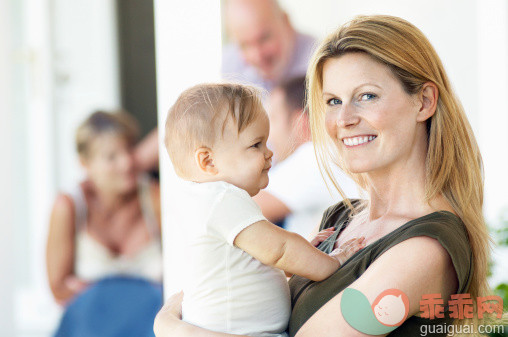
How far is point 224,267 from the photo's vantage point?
1295 mm

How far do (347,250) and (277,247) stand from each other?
0.21 meters

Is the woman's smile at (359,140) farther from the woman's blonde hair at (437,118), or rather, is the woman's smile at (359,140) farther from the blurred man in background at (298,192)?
the blurred man in background at (298,192)

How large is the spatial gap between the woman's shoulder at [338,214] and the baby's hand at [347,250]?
8.3 inches

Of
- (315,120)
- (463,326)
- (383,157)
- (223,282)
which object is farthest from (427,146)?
(223,282)

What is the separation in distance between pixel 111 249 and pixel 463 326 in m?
2.67

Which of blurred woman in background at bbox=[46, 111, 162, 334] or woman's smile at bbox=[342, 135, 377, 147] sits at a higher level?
woman's smile at bbox=[342, 135, 377, 147]

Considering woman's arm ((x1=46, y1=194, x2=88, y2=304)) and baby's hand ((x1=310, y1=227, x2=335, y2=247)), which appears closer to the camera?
baby's hand ((x1=310, y1=227, x2=335, y2=247))

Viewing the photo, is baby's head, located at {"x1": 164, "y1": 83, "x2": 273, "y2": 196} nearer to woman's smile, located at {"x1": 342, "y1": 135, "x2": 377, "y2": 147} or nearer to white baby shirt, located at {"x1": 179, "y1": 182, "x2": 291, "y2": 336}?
white baby shirt, located at {"x1": 179, "y1": 182, "x2": 291, "y2": 336}

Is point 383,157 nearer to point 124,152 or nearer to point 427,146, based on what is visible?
point 427,146

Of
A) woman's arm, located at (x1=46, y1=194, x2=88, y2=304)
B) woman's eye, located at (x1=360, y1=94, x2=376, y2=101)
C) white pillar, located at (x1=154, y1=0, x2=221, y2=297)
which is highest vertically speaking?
white pillar, located at (x1=154, y1=0, x2=221, y2=297)

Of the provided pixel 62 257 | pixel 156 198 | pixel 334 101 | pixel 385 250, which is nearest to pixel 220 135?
pixel 334 101

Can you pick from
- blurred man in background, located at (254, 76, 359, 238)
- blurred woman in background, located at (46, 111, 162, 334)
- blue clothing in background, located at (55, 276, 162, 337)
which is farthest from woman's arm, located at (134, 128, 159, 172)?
blurred man in background, located at (254, 76, 359, 238)

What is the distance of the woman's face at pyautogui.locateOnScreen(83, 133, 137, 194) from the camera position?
3.61 meters

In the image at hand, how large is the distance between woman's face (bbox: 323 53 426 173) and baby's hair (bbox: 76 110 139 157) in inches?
94.4
